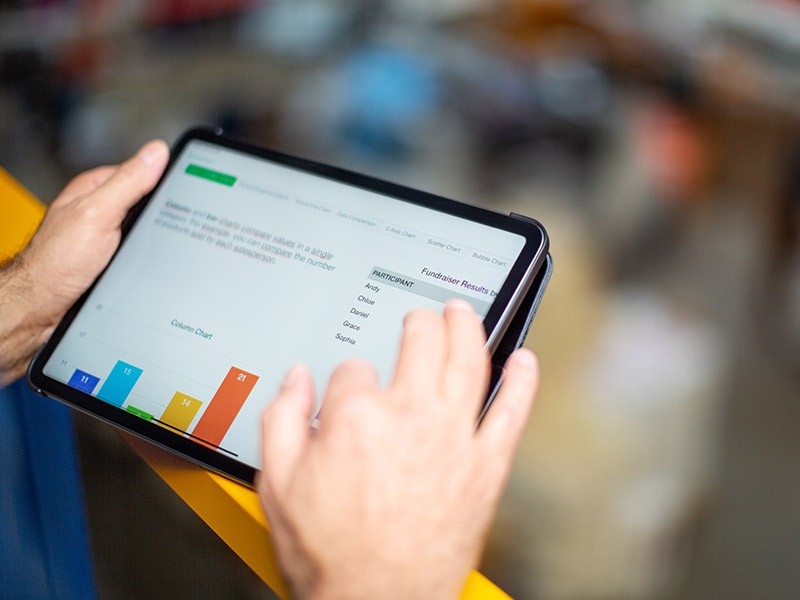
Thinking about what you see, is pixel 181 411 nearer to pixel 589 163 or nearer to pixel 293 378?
pixel 293 378

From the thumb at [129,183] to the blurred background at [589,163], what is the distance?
102cm

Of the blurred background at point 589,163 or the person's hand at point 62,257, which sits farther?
Result: the blurred background at point 589,163

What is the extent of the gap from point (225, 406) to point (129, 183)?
0.73 feet

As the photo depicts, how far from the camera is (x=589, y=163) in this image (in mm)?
2219

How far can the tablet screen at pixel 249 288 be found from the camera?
53 cm

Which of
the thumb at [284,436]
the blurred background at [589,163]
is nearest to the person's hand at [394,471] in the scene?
the thumb at [284,436]

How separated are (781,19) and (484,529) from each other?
2.26m

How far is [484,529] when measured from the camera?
0.42 meters

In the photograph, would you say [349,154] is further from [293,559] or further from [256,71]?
[293,559]

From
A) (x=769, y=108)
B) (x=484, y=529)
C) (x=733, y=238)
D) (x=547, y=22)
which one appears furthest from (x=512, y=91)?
(x=484, y=529)

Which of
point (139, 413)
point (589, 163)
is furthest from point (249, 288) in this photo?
point (589, 163)

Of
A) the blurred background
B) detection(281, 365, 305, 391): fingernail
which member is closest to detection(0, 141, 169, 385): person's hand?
detection(281, 365, 305, 391): fingernail

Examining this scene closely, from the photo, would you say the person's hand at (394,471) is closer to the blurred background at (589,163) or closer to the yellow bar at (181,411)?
the yellow bar at (181,411)

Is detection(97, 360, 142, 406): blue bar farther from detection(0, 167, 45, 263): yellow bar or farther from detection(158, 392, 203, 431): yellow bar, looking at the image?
detection(0, 167, 45, 263): yellow bar
